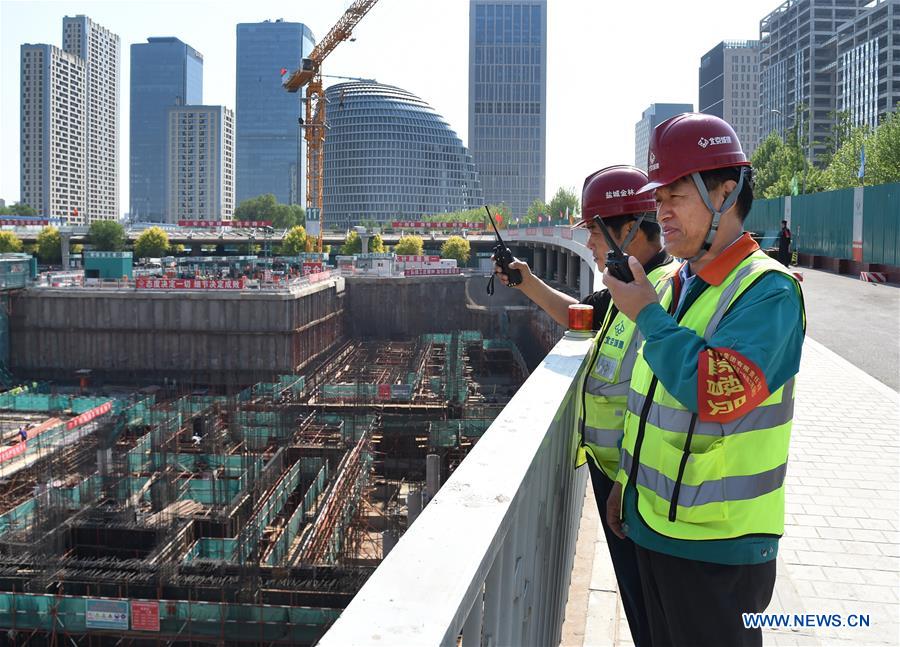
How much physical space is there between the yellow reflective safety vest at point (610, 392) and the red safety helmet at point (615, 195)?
0.42 m

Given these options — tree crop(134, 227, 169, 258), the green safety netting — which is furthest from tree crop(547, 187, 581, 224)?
the green safety netting

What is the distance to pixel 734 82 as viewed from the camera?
142500mm

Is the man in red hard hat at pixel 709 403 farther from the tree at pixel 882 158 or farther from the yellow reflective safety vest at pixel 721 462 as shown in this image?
the tree at pixel 882 158

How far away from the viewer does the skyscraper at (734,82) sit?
459 feet

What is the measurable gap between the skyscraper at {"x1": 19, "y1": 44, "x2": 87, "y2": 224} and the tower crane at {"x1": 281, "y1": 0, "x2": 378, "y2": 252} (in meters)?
90.5

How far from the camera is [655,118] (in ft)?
596

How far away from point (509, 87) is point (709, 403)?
167m

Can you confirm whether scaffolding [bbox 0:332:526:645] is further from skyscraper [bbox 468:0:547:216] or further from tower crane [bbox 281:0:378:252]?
skyscraper [bbox 468:0:547:216]

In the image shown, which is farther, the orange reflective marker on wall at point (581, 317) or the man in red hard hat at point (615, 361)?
the orange reflective marker on wall at point (581, 317)

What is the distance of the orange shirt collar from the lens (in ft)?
7.18

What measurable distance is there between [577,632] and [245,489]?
17.3 metres

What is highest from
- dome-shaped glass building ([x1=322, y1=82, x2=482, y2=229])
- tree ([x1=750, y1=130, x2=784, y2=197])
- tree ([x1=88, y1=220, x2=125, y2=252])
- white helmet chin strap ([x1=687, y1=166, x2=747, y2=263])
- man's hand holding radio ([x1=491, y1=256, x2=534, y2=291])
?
dome-shaped glass building ([x1=322, y1=82, x2=482, y2=229])

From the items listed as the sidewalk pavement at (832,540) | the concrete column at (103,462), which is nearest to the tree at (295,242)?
the concrete column at (103,462)

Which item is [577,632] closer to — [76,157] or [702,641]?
[702,641]
